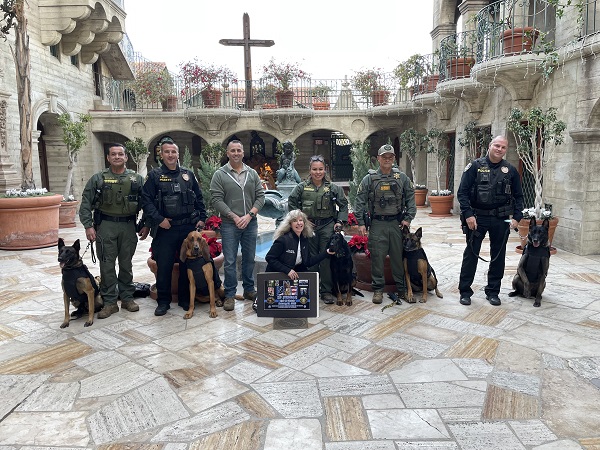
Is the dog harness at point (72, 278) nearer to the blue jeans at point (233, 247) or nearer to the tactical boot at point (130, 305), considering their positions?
the tactical boot at point (130, 305)

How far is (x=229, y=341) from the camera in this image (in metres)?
4.24

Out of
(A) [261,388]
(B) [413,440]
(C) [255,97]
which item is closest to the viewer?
(B) [413,440]

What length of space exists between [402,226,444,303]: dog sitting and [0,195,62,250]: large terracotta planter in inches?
274

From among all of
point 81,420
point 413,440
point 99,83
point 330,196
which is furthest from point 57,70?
point 413,440

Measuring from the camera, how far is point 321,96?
1744 cm

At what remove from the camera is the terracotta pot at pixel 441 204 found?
12464mm

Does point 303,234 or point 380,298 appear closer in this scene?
point 303,234

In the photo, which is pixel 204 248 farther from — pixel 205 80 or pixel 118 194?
pixel 205 80

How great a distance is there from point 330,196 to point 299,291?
123cm

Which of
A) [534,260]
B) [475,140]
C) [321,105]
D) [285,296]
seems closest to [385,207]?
[285,296]

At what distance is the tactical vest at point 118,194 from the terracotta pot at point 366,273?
2.69m

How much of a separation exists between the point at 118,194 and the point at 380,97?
13.2 m

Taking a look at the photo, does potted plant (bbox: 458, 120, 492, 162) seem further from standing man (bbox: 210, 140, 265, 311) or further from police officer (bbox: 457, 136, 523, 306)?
standing man (bbox: 210, 140, 265, 311)

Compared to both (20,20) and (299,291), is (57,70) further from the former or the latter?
(299,291)
